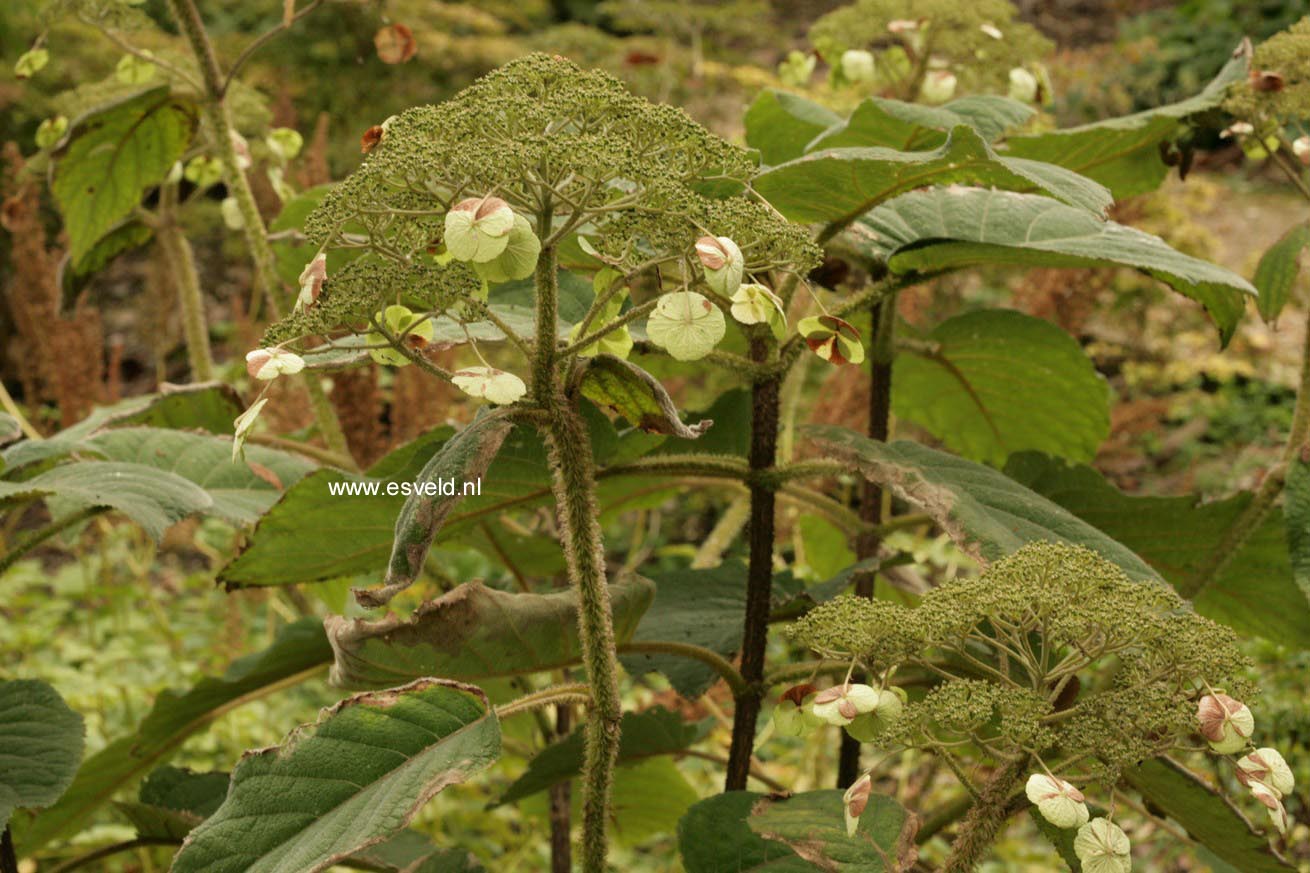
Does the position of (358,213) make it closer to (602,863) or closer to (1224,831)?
(602,863)

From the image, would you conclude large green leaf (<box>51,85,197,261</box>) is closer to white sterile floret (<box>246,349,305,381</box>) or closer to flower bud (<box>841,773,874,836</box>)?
white sterile floret (<box>246,349,305,381</box>)

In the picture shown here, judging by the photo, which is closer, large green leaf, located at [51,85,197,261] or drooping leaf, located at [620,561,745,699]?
drooping leaf, located at [620,561,745,699]

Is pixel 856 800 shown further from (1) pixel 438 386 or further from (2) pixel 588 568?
(1) pixel 438 386

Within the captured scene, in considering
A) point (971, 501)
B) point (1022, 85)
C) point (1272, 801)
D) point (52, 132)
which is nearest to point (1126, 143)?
point (1022, 85)

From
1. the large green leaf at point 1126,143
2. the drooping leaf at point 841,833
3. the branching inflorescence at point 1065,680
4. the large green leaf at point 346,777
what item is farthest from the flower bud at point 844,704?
the large green leaf at point 1126,143

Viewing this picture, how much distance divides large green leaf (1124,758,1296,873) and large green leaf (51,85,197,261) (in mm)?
1265

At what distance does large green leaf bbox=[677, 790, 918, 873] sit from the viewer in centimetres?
79

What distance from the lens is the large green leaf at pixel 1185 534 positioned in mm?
1216

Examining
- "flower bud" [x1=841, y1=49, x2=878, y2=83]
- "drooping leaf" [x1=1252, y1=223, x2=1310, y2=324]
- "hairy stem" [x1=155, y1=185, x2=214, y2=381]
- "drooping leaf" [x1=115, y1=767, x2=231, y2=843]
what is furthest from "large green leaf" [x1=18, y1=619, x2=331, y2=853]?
"drooping leaf" [x1=1252, y1=223, x2=1310, y2=324]

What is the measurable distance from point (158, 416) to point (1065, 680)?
3.91 ft

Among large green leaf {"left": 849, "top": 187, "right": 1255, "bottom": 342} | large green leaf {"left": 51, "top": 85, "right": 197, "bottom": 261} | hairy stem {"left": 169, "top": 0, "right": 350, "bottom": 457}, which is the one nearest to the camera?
large green leaf {"left": 849, "top": 187, "right": 1255, "bottom": 342}

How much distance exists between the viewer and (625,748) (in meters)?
1.28

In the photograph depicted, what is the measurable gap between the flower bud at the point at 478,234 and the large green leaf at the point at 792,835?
1.42 feet

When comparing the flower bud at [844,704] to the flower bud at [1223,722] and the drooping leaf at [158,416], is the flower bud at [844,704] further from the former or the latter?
the drooping leaf at [158,416]
